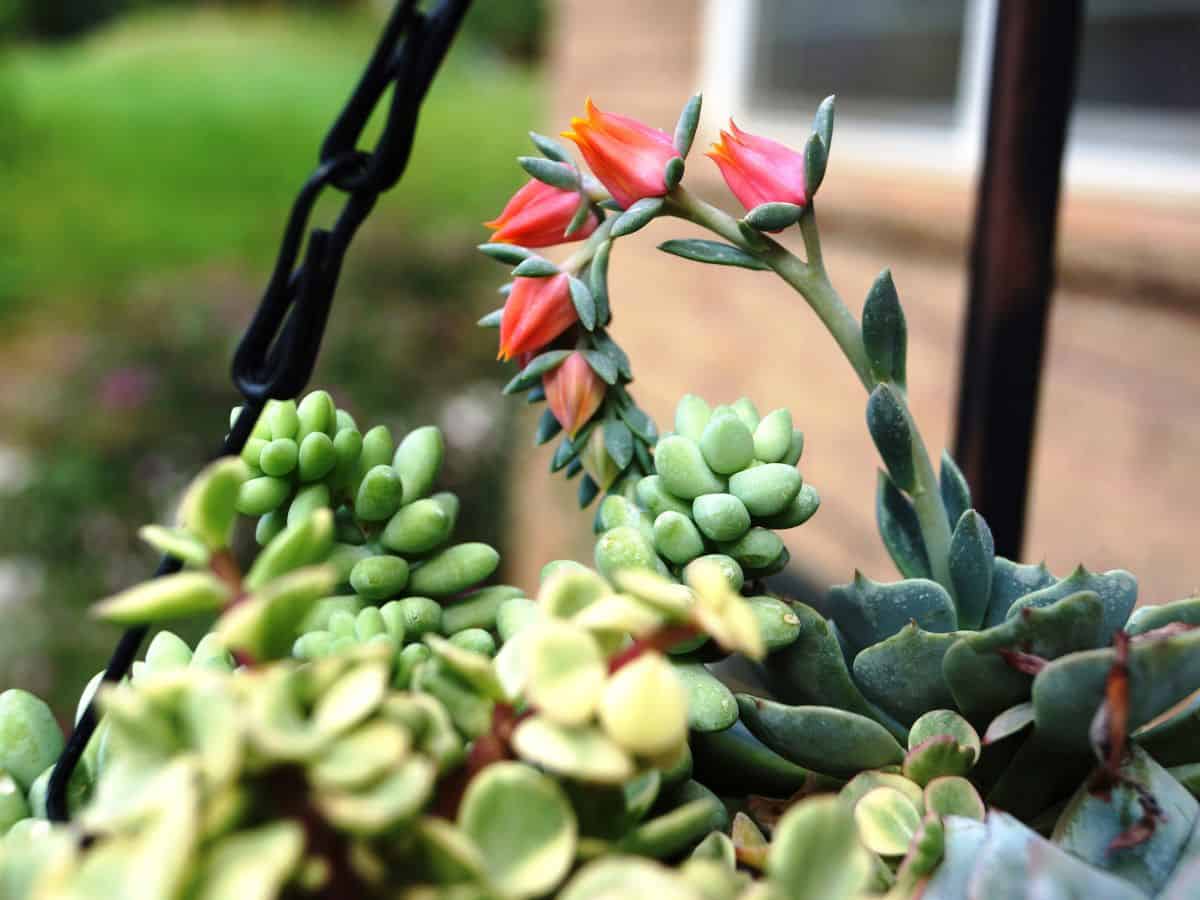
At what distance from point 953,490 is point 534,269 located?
0.19 meters

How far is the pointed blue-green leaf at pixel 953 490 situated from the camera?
44cm

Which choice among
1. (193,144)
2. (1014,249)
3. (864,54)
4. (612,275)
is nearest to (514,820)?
(1014,249)

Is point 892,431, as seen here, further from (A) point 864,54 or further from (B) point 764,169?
(A) point 864,54

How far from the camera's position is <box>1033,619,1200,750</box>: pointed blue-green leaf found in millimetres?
311

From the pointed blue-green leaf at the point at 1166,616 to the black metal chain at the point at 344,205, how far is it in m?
0.28

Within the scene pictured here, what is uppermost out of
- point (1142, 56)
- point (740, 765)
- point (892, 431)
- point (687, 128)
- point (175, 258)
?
point (1142, 56)

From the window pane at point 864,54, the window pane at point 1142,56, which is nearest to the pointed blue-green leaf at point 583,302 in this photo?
the window pane at point 1142,56

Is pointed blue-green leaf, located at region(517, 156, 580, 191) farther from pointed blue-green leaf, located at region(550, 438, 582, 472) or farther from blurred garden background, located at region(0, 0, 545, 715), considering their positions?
blurred garden background, located at region(0, 0, 545, 715)

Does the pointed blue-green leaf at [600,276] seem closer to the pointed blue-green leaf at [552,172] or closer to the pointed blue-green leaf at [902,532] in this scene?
the pointed blue-green leaf at [552,172]

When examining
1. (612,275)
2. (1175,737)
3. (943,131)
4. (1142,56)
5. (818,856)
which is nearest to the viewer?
(818,856)

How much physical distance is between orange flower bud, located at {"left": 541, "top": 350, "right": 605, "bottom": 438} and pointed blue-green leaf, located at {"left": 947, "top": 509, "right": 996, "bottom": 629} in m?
0.14

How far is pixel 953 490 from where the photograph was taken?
0.45m

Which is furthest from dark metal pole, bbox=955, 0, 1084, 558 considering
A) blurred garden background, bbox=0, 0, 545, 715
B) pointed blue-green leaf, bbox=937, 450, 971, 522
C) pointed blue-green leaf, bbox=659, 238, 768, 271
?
blurred garden background, bbox=0, 0, 545, 715

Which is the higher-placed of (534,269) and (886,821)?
(534,269)
